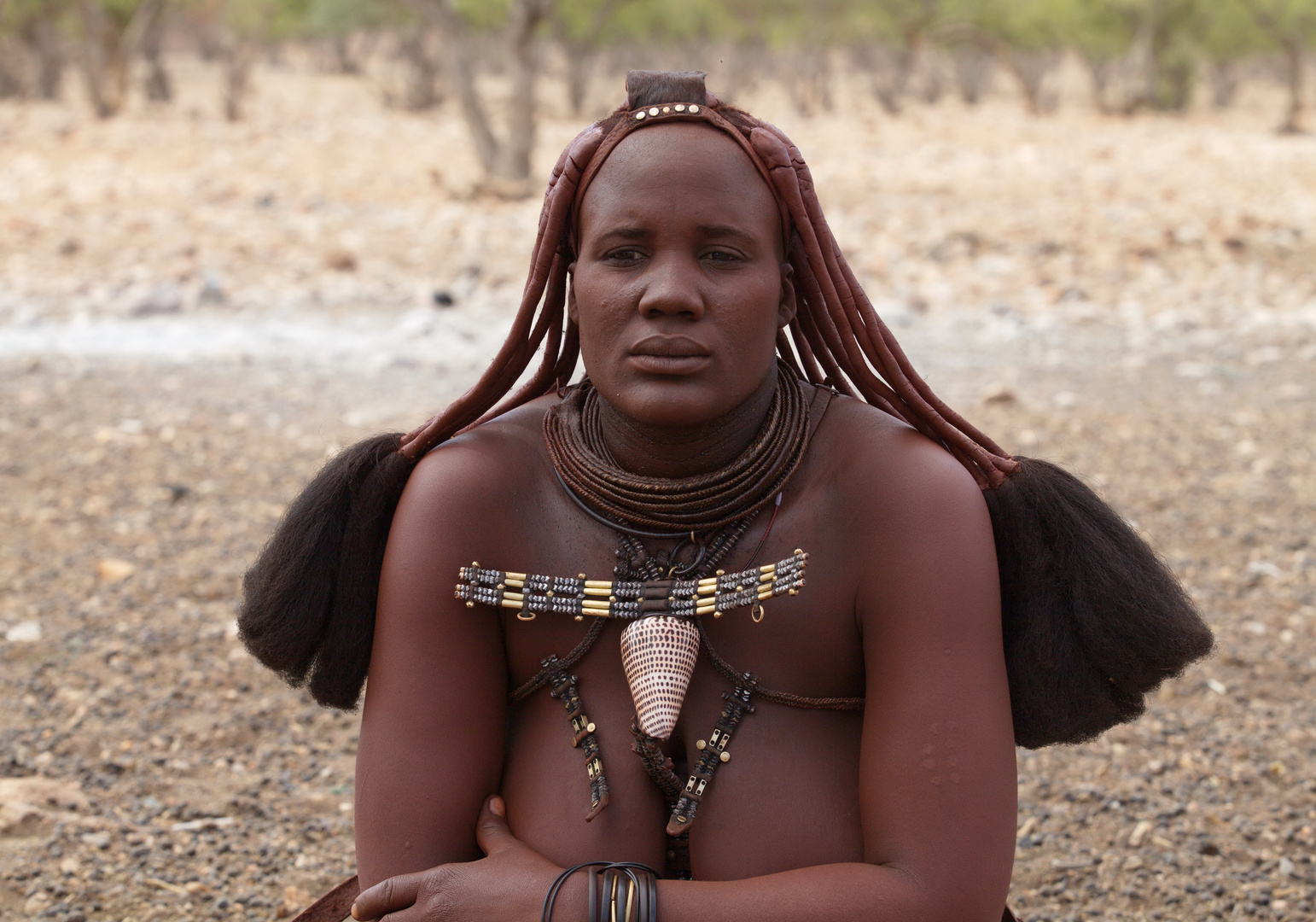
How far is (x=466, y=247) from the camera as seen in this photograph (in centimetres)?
1012

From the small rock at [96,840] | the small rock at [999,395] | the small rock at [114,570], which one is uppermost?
the small rock at [999,395]

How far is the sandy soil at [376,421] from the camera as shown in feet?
10.3

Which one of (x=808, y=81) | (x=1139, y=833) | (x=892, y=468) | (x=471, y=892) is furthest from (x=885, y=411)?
(x=808, y=81)

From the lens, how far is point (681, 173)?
193 centimetres

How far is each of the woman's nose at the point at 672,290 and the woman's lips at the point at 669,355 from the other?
0.04 m

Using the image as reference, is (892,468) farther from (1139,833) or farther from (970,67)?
(970,67)

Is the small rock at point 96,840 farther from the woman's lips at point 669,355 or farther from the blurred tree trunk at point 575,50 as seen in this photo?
the blurred tree trunk at point 575,50

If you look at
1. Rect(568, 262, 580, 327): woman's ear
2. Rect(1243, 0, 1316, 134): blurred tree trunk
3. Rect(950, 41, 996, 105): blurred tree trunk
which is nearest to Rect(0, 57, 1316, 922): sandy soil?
Rect(568, 262, 580, 327): woman's ear

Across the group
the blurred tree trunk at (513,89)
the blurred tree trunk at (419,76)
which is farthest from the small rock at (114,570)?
the blurred tree trunk at (419,76)

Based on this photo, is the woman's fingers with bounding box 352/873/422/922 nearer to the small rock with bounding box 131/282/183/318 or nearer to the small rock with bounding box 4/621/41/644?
the small rock with bounding box 4/621/41/644

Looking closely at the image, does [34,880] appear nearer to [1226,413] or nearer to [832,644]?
[832,644]

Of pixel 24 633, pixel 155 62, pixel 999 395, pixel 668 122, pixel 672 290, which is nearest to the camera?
pixel 672 290

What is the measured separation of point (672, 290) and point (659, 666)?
0.54m

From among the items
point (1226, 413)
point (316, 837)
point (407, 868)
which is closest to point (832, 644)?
point (407, 868)
